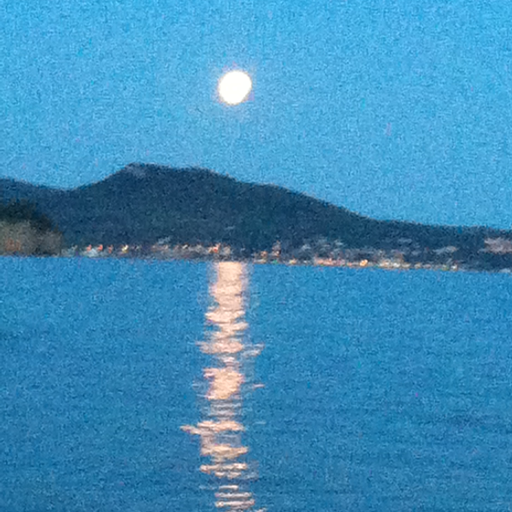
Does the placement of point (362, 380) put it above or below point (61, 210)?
below

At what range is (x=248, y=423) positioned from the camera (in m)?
11.5

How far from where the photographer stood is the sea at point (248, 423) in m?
8.37

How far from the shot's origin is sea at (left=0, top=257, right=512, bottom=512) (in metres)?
8.37

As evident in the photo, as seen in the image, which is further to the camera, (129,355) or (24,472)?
(129,355)

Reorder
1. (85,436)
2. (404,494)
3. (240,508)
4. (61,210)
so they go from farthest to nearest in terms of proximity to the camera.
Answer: (61,210)
(85,436)
(404,494)
(240,508)

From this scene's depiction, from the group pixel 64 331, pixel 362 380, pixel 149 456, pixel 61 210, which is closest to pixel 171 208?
pixel 61 210

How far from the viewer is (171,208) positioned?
103188 mm

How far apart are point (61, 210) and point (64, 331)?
232 feet

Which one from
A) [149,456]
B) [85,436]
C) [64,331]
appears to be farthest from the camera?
[64,331]

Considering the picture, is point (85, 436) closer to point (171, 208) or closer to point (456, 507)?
point (456, 507)

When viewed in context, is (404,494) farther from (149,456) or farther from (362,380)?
(362,380)

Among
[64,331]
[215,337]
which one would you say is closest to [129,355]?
[215,337]

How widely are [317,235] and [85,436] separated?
88099mm

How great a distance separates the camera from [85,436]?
414 inches
